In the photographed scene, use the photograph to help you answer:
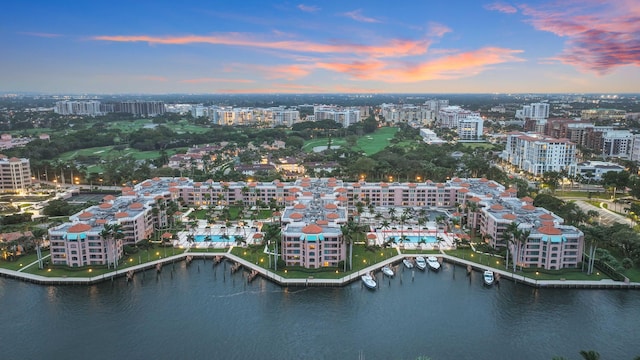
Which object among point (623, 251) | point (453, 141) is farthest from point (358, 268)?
point (453, 141)

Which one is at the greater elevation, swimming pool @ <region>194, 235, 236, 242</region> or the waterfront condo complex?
the waterfront condo complex

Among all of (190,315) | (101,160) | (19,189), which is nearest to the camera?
(190,315)

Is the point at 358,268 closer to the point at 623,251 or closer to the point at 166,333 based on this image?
the point at 166,333

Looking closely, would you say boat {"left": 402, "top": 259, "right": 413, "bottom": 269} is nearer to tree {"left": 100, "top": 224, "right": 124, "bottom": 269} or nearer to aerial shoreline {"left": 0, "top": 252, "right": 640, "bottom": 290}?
aerial shoreline {"left": 0, "top": 252, "right": 640, "bottom": 290}

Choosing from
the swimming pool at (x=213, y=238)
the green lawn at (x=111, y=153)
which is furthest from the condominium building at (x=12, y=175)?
the swimming pool at (x=213, y=238)

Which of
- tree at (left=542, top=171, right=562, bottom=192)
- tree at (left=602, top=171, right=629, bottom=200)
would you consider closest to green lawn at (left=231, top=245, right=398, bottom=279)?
tree at (left=542, top=171, right=562, bottom=192)

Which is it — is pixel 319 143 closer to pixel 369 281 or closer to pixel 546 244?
pixel 546 244

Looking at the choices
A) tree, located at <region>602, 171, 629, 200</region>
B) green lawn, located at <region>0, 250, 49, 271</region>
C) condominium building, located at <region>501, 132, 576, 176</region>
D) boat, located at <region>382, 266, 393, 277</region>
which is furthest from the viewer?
condominium building, located at <region>501, 132, 576, 176</region>

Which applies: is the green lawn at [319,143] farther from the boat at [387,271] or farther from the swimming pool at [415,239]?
the boat at [387,271]
